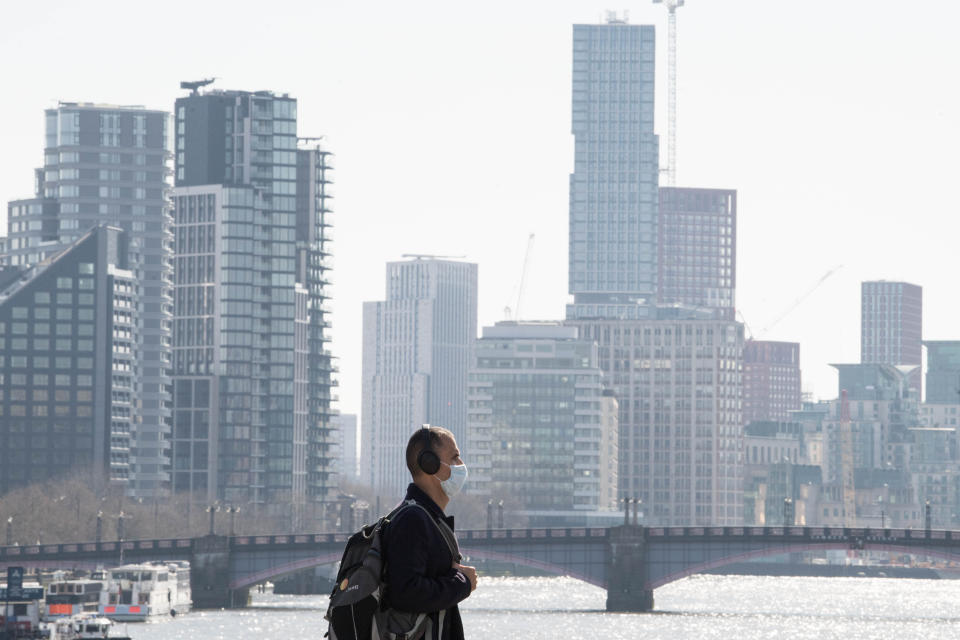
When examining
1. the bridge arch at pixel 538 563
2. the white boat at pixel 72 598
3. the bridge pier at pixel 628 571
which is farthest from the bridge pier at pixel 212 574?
the bridge pier at pixel 628 571

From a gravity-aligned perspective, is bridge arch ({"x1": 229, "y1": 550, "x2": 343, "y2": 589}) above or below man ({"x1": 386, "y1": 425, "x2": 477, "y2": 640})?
below

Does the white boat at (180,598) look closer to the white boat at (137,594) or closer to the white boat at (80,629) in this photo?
the white boat at (137,594)

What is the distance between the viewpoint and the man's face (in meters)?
15.5

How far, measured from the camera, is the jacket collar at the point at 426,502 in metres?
15.5

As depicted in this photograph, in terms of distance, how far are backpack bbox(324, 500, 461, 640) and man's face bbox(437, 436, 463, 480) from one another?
1.08 feet

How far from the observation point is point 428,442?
1573 cm

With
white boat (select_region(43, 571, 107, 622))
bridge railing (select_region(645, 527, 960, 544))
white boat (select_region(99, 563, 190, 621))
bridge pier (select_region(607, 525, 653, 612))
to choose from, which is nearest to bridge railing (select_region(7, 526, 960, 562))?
bridge railing (select_region(645, 527, 960, 544))

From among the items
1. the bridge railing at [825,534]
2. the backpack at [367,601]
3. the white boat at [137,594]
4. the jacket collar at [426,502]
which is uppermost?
the jacket collar at [426,502]

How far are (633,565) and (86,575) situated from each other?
48.9 m

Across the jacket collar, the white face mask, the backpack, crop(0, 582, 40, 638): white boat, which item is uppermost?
the white face mask

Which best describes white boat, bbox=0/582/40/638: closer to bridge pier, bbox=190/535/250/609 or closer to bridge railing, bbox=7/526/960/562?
bridge pier, bbox=190/535/250/609

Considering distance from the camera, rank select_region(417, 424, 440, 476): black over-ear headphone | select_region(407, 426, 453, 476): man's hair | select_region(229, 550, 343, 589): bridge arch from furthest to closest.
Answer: select_region(229, 550, 343, 589): bridge arch → select_region(407, 426, 453, 476): man's hair → select_region(417, 424, 440, 476): black over-ear headphone

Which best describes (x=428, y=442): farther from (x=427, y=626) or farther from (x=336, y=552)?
(x=336, y=552)

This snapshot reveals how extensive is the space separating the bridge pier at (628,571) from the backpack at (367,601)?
162461 mm
